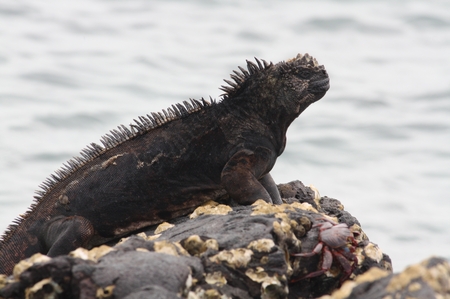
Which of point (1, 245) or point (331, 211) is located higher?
point (331, 211)

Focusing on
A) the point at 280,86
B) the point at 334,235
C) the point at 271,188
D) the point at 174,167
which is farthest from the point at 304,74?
the point at 334,235

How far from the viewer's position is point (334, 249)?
520 cm

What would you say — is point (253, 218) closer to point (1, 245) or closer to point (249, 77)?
point (249, 77)

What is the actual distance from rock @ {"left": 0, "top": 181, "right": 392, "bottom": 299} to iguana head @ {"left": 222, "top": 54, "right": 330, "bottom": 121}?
4.01 ft

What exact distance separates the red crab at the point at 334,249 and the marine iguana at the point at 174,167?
122 centimetres

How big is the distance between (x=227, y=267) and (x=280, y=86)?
98.7 inches

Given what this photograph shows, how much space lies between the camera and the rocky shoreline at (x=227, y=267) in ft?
13.1

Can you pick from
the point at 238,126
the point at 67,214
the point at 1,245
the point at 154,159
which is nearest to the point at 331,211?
the point at 238,126

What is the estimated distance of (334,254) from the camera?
5.17 m

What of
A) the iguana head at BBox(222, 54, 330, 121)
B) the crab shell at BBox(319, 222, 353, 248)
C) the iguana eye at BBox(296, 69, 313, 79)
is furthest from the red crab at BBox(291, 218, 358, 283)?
the iguana eye at BBox(296, 69, 313, 79)

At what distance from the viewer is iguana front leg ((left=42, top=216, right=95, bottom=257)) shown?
248 inches

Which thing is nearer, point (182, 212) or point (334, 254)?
point (334, 254)

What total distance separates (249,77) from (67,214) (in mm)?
1864

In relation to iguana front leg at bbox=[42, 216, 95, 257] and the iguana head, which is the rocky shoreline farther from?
the iguana head
